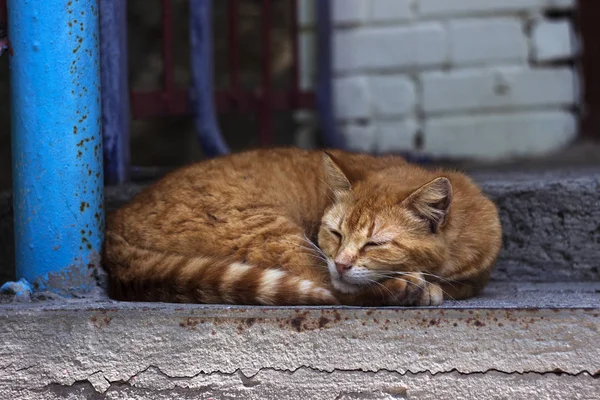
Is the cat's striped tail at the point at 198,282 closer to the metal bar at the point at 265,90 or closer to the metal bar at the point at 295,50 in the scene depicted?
the metal bar at the point at 265,90

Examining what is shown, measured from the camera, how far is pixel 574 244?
321 cm

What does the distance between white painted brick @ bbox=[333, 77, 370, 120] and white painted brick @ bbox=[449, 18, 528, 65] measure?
598 millimetres

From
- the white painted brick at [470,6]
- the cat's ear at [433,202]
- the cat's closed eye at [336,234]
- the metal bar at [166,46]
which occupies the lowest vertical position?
the cat's closed eye at [336,234]

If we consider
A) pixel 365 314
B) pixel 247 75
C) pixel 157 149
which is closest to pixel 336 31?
pixel 247 75

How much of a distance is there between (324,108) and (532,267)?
90.6 inches

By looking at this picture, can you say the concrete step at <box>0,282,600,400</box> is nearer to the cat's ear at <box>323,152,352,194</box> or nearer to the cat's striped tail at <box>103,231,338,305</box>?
the cat's striped tail at <box>103,231,338,305</box>

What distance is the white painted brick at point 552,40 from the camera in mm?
5078

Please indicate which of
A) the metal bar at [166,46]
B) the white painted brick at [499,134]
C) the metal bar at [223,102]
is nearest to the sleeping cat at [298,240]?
the metal bar at [223,102]

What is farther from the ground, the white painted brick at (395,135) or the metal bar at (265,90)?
the metal bar at (265,90)

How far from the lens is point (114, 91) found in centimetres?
322

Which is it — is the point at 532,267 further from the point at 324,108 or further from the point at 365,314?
the point at 324,108

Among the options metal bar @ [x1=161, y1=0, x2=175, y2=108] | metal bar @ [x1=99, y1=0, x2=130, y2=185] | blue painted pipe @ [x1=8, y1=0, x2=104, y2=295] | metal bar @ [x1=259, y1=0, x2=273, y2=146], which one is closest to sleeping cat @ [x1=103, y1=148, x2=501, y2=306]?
blue painted pipe @ [x1=8, y1=0, x2=104, y2=295]

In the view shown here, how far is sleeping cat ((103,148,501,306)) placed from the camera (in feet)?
8.70

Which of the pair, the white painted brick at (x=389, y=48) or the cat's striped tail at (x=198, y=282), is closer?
the cat's striped tail at (x=198, y=282)
